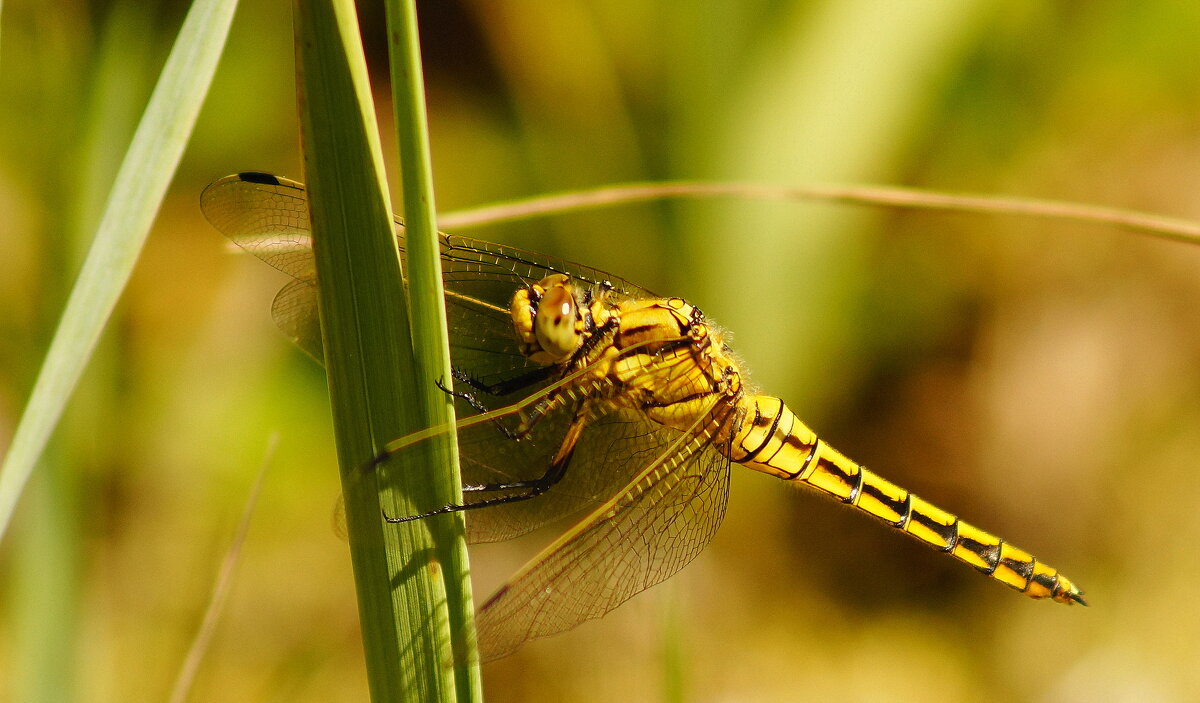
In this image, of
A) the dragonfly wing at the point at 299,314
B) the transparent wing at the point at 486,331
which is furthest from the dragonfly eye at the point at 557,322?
the dragonfly wing at the point at 299,314

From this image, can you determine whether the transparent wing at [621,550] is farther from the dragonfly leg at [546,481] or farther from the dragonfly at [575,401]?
the dragonfly leg at [546,481]

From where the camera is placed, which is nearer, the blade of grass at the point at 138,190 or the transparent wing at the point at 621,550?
the blade of grass at the point at 138,190

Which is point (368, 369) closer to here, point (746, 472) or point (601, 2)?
point (746, 472)

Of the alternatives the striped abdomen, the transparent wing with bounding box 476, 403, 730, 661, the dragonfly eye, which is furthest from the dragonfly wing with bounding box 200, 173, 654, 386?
the striped abdomen

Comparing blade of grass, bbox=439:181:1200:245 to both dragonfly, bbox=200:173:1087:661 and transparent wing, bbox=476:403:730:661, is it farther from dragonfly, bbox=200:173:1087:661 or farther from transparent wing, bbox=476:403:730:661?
transparent wing, bbox=476:403:730:661

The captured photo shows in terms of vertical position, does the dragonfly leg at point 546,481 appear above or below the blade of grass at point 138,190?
above

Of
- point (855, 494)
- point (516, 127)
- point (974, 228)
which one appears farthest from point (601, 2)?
point (855, 494)

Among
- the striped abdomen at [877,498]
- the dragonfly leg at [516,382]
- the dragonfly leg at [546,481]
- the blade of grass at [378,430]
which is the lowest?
the blade of grass at [378,430]
